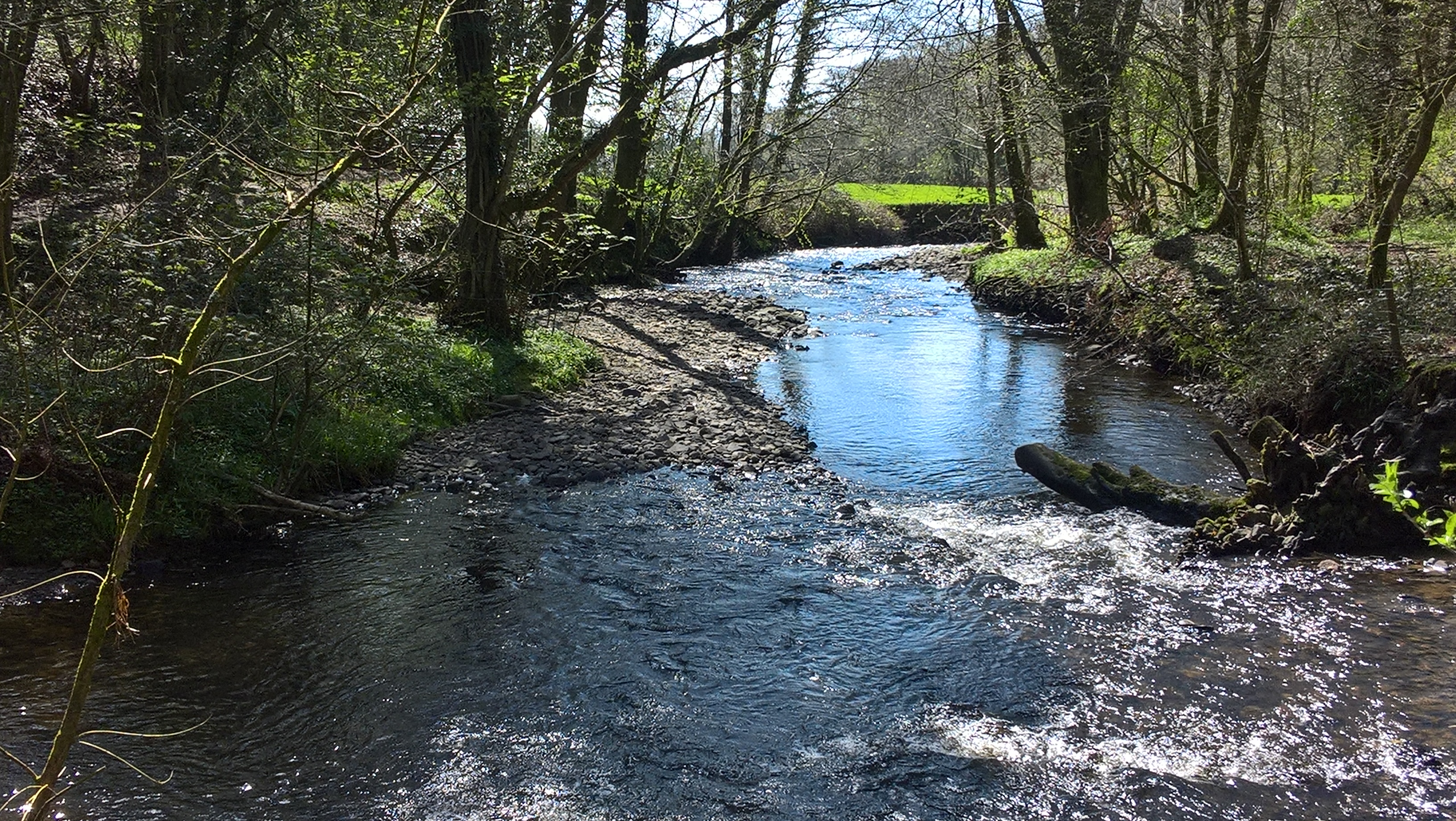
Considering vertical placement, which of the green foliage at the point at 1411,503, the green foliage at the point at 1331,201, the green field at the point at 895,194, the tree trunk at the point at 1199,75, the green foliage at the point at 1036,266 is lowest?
the green foliage at the point at 1411,503

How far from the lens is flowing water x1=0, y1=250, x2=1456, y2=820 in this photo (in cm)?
471

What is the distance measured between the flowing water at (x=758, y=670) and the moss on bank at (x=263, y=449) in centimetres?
52

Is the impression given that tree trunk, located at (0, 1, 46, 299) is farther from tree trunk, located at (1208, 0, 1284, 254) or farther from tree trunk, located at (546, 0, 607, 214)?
tree trunk, located at (1208, 0, 1284, 254)

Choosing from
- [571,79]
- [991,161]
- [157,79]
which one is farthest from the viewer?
[991,161]

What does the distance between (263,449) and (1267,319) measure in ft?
39.2

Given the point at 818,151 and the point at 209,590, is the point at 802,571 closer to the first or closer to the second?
the point at 209,590

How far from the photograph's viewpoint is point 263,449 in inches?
338

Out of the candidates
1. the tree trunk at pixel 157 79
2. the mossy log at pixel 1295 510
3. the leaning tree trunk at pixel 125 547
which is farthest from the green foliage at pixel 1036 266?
the leaning tree trunk at pixel 125 547

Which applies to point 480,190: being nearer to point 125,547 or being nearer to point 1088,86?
point 1088,86

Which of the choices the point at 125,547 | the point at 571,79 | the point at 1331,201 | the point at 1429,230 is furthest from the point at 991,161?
the point at 125,547

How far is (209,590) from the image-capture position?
23.0 ft

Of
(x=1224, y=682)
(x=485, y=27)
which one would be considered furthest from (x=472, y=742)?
(x=485, y=27)

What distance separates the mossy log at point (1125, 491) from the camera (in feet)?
26.7

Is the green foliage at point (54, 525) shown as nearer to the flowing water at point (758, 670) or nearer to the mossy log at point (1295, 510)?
the flowing water at point (758, 670)
